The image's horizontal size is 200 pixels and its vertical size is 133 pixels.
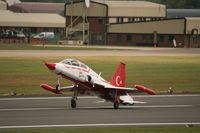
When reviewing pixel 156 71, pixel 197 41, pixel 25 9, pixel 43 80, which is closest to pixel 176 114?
pixel 43 80

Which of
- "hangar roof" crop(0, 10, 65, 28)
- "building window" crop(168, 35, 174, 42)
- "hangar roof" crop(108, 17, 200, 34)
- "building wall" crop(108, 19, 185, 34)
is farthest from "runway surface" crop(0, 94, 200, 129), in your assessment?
"hangar roof" crop(0, 10, 65, 28)

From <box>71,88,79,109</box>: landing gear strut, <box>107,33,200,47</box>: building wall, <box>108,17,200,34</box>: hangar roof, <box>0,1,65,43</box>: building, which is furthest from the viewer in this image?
<box>0,1,65,43</box>: building

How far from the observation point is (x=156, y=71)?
62156 millimetres

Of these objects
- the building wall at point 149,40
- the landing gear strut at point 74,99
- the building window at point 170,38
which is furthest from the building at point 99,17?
the landing gear strut at point 74,99

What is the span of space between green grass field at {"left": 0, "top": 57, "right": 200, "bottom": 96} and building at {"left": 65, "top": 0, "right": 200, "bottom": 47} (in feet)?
137

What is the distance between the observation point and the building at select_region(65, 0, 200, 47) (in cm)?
12212

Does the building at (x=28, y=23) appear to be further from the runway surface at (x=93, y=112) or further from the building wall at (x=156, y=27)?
the runway surface at (x=93, y=112)

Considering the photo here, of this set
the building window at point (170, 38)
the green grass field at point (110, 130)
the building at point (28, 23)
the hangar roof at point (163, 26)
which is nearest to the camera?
the green grass field at point (110, 130)

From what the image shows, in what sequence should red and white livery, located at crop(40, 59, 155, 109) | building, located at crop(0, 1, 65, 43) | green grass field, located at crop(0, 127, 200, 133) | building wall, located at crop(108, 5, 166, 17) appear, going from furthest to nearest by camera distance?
building, located at crop(0, 1, 65, 43), building wall, located at crop(108, 5, 166, 17), red and white livery, located at crop(40, 59, 155, 109), green grass field, located at crop(0, 127, 200, 133)

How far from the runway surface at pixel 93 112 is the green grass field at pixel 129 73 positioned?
5324mm

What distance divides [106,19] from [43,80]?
76.5 meters

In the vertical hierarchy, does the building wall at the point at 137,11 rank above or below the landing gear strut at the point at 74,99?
above

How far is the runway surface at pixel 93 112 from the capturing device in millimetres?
30234

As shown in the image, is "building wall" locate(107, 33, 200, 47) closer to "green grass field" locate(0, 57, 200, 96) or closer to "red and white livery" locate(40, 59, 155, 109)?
"green grass field" locate(0, 57, 200, 96)
